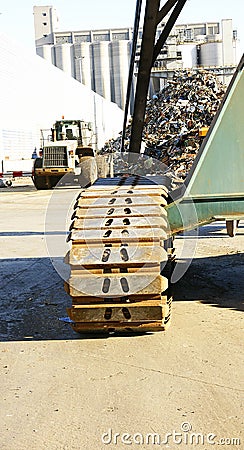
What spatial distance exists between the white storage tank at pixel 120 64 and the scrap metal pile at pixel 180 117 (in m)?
51.6

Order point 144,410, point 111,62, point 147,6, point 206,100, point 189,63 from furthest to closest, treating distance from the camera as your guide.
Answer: point 111,62
point 189,63
point 206,100
point 147,6
point 144,410

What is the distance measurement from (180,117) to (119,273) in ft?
76.5

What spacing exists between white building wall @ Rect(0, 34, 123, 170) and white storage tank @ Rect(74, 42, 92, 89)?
99.5ft

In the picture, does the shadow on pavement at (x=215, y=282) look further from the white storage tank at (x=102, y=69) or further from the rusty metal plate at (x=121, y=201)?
the white storage tank at (x=102, y=69)

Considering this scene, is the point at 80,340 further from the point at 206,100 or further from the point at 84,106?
the point at 84,106

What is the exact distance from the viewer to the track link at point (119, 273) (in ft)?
16.7

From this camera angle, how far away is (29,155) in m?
38.7

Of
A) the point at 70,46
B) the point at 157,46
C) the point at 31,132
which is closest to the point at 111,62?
the point at 70,46

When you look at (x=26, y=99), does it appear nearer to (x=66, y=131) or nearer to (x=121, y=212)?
(x=66, y=131)

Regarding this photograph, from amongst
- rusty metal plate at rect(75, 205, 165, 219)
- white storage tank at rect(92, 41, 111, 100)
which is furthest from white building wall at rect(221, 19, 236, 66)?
rusty metal plate at rect(75, 205, 165, 219)

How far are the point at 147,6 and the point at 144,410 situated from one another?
4.43m

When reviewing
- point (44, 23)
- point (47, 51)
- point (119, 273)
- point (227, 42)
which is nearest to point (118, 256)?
point (119, 273)

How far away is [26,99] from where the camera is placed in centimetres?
3869

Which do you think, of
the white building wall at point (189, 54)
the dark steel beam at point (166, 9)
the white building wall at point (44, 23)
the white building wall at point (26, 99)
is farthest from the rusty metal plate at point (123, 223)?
the white building wall at point (44, 23)
